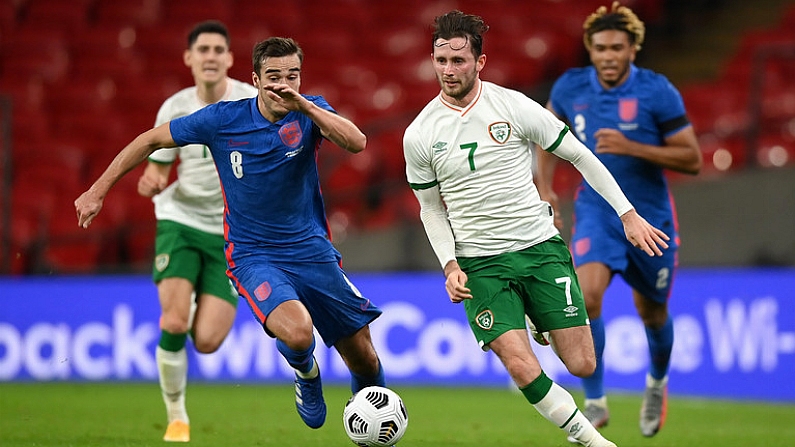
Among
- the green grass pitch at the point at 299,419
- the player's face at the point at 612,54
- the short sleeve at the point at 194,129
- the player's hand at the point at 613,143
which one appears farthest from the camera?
the player's face at the point at 612,54

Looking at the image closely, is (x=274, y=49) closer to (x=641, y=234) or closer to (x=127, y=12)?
(x=641, y=234)

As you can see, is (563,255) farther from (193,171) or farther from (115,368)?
(115,368)

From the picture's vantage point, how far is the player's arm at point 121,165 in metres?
6.73

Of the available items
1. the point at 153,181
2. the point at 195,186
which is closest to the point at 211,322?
the point at 195,186

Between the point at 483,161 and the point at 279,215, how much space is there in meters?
1.22

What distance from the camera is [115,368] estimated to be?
13070mm

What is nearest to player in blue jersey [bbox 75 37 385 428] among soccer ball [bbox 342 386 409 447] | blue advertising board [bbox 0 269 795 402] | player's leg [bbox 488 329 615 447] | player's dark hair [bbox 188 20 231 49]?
soccer ball [bbox 342 386 409 447]

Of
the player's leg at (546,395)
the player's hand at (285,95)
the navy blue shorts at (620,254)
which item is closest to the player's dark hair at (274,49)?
the player's hand at (285,95)

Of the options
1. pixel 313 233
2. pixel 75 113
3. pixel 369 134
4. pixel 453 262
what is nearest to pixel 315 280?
pixel 313 233

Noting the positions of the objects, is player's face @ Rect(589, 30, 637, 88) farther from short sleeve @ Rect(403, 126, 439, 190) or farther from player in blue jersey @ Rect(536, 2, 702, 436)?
short sleeve @ Rect(403, 126, 439, 190)

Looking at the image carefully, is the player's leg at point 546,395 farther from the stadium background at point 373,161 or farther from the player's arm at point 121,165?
the stadium background at point 373,161

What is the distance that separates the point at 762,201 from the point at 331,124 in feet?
25.8

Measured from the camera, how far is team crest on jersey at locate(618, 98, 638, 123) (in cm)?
846

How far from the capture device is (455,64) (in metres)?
6.76
